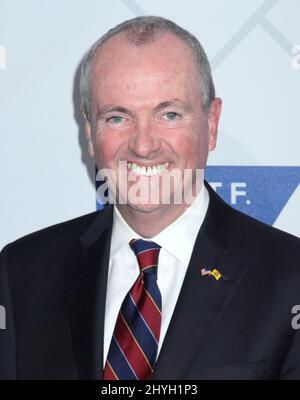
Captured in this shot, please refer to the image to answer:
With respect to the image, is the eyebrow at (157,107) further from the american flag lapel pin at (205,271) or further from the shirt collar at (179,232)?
the american flag lapel pin at (205,271)

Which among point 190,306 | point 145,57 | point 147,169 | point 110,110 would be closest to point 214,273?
point 190,306

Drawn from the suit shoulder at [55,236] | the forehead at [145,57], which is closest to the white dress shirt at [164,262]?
the suit shoulder at [55,236]

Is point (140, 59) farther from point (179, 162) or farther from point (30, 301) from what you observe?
point (30, 301)

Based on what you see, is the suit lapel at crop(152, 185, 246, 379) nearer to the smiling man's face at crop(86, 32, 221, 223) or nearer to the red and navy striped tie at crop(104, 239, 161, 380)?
the red and navy striped tie at crop(104, 239, 161, 380)

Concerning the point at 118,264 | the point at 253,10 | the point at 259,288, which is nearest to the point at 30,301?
the point at 118,264

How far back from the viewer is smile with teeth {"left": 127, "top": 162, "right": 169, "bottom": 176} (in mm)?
2172

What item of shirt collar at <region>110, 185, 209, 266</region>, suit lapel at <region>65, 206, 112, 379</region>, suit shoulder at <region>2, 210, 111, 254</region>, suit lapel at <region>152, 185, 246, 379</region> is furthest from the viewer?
suit shoulder at <region>2, 210, 111, 254</region>

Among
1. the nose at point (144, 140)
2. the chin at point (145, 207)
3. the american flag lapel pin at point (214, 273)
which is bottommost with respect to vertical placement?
the american flag lapel pin at point (214, 273)

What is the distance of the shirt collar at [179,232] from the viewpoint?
223cm

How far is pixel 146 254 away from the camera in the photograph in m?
2.22

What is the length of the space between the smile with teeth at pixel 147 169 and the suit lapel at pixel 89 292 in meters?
0.32

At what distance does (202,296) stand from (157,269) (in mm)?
204

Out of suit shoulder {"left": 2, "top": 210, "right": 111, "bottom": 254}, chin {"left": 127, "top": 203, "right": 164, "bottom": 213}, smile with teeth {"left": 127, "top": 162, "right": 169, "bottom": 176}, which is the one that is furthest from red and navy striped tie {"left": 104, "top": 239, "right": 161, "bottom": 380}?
suit shoulder {"left": 2, "top": 210, "right": 111, "bottom": 254}

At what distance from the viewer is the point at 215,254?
218 cm
